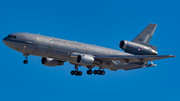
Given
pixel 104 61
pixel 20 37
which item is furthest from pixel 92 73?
pixel 20 37

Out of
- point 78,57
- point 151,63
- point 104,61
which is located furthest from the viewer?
point 151,63

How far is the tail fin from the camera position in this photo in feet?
190

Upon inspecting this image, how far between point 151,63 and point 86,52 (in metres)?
14.0

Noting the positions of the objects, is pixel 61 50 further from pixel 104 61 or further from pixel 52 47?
pixel 104 61

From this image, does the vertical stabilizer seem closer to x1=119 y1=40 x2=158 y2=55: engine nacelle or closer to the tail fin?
the tail fin

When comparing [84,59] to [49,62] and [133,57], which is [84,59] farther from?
[49,62]

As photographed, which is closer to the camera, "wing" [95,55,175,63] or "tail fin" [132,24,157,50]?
"wing" [95,55,175,63]

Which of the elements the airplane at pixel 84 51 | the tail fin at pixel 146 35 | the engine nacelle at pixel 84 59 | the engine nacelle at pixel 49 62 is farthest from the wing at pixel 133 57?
the engine nacelle at pixel 49 62

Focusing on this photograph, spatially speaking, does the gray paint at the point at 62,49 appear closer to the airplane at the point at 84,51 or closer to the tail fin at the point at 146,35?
the airplane at the point at 84,51

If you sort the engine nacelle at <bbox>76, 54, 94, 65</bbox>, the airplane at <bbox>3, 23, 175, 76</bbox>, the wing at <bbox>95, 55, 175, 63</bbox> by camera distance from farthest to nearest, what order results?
the engine nacelle at <bbox>76, 54, 94, 65</bbox> < the wing at <bbox>95, 55, 175, 63</bbox> < the airplane at <bbox>3, 23, 175, 76</bbox>

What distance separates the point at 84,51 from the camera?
168 ft

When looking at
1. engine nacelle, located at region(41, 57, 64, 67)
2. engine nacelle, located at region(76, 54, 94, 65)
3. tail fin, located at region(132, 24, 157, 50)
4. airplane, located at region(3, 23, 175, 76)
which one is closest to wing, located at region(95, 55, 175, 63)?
airplane, located at region(3, 23, 175, 76)

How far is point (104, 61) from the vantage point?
52.8m

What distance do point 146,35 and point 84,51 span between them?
15.2 m
